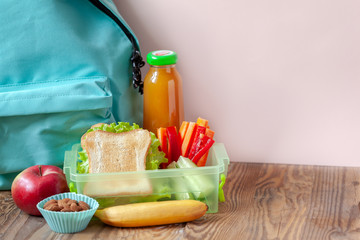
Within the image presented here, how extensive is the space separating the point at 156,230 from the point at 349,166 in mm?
587

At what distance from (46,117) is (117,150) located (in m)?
0.20

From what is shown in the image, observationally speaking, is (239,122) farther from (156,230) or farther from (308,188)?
(156,230)

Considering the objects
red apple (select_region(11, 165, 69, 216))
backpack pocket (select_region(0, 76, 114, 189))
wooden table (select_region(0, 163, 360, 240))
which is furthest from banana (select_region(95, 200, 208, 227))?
backpack pocket (select_region(0, 76, 114, 189))

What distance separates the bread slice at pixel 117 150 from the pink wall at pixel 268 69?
1.02 feet

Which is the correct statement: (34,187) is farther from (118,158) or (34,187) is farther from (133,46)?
(133,46)

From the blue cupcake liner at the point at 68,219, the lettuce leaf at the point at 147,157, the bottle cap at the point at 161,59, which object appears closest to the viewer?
the blue cupcake liner at the point at 68,219

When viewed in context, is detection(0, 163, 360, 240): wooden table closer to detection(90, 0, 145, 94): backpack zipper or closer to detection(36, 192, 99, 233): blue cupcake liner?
detection(36, 192, 99, 233): blue cupcake liner

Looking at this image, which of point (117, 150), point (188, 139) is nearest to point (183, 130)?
point (188, 139)

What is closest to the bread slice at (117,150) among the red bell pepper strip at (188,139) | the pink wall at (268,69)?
the red bell pepper strip at (188,139)

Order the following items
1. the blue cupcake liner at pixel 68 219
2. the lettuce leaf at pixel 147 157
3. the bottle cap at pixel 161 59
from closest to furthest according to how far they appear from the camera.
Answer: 1. the blue cupcake liner at pixel 68 219
2. the lettuce leaf at pixel 147 157
3. the bottle cap at pixel 161 59

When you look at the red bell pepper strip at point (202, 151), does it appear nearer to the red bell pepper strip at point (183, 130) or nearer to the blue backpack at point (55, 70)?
the red bell pepper strip at point (183, 130)

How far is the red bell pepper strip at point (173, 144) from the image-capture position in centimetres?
119

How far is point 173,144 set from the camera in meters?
1.19

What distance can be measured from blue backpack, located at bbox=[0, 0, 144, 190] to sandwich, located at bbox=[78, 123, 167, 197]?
88mm
